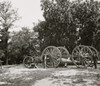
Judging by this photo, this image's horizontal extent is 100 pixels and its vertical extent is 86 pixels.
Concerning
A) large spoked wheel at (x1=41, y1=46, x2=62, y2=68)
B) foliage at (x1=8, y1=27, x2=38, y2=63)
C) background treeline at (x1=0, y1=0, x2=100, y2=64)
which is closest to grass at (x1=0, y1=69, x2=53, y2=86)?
large spoked wheel at (x1=41, y1=46, x2=62, y2=68)

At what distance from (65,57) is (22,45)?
20699 millimetres

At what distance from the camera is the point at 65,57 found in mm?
23500

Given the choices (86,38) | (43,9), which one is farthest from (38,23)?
(86,38)

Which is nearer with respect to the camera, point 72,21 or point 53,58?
point 53,58

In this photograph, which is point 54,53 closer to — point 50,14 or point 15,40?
point 50,14

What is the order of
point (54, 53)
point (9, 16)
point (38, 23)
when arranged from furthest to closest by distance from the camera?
point (9, 16), point (38, 23), point (54, 53)

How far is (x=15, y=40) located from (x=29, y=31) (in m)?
5.14

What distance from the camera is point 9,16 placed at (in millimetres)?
44906

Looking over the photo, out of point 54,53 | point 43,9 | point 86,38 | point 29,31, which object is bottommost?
point 54,53

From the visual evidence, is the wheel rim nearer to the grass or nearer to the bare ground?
the bare ground

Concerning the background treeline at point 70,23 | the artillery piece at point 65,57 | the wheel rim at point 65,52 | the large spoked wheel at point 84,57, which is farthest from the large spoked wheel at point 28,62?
the background treeline at point 70,23

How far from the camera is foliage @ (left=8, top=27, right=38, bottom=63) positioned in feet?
139

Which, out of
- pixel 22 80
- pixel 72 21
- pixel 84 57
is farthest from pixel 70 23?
pixel 22 80

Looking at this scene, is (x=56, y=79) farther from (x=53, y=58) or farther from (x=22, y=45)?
(x=22, y=45)
